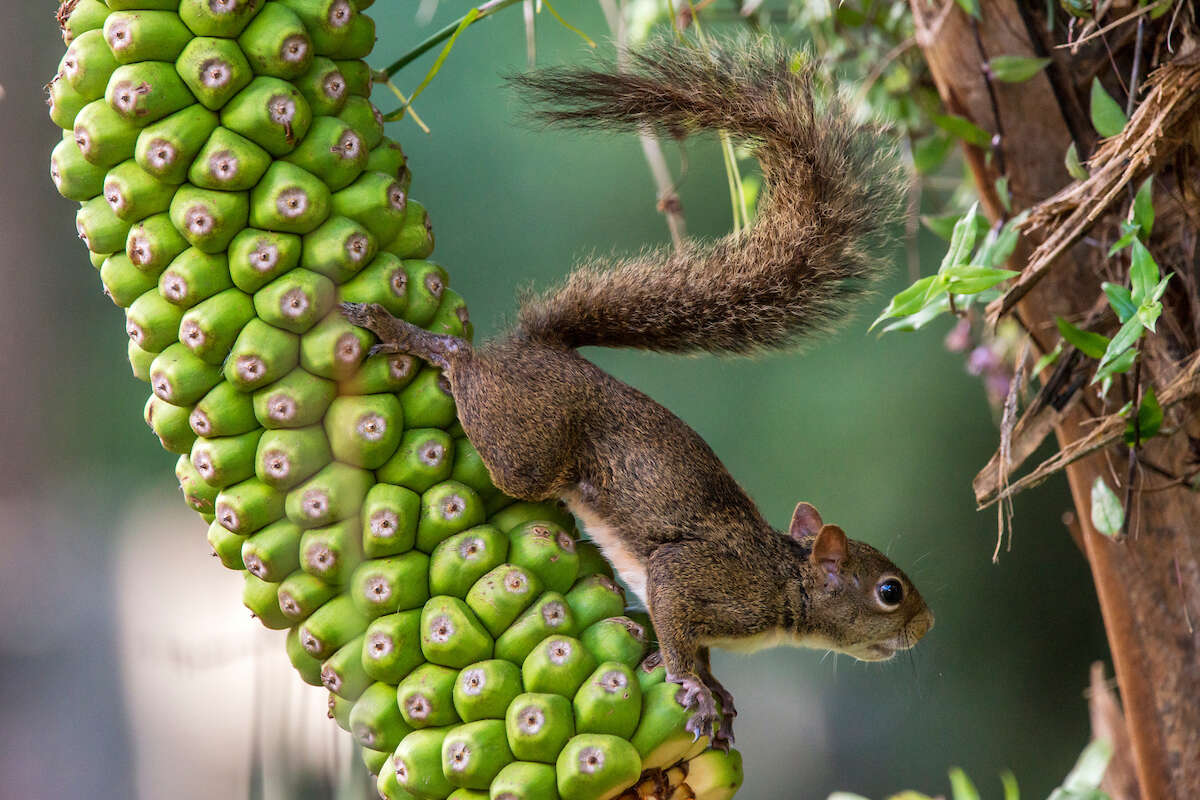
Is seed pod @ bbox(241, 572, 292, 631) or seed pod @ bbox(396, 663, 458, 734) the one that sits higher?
seed pod @ bbox(241, 572, 292, 631)

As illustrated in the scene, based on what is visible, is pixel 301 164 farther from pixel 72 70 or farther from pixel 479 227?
pixel 479 227

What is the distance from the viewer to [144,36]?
0.71 metres

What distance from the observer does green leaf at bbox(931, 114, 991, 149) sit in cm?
113

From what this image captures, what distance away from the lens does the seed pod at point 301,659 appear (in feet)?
2.54

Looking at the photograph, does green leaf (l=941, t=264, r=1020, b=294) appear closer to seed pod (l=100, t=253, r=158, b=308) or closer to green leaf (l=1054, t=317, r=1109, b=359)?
green leaf (l=1054, t=317, r=1109, b=359)

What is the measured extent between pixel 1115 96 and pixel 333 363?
89cm

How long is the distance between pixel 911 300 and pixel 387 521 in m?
0.47

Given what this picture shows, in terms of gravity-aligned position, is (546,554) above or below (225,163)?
below

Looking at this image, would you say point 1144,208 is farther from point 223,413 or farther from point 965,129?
point 223,413

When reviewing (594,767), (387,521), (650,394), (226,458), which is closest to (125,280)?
(226,458)

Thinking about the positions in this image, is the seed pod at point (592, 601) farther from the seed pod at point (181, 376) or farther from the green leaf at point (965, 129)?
the green leaf at point (965, 129)

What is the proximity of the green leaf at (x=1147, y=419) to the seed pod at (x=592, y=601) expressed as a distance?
0.50m

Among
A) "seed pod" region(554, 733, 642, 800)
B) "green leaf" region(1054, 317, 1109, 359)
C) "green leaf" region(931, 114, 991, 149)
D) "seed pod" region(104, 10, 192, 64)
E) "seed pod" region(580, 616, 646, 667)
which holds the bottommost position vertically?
"seed pod" region(554, 733, 642, 800)

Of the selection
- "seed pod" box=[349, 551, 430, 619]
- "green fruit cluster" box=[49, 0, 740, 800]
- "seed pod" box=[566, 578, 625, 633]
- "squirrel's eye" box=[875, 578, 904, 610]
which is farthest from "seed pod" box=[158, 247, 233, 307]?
"squirrel's eye" box=[875, 578, 904, 610]
